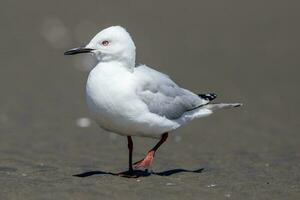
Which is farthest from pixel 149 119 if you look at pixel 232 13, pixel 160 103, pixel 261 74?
pixel 232 13

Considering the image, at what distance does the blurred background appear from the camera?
29.8 ft

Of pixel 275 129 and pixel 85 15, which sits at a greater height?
pixel 85 15

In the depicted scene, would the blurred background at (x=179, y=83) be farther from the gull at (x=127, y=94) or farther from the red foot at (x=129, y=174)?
the gull at (x=127, y=94)

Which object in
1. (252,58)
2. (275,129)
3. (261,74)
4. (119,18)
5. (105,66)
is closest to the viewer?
(105,66)

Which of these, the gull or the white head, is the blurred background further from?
the white head

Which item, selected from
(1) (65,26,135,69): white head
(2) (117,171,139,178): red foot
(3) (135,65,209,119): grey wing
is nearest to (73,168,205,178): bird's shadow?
(2) (117,171,139,178): red foot

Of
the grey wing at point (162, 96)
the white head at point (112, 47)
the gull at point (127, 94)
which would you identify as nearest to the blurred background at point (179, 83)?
the gull at point (127, 94)

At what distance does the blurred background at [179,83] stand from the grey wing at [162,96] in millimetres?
752

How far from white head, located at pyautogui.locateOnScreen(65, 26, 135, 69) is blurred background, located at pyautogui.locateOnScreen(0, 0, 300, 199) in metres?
1.30

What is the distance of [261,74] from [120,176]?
9508 millimetres

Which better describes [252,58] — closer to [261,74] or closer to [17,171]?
[261,74]

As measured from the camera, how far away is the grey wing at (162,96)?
30.1 feet

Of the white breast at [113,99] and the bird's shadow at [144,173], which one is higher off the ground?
the white breast at [113,99]

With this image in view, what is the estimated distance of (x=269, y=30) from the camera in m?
21.4
